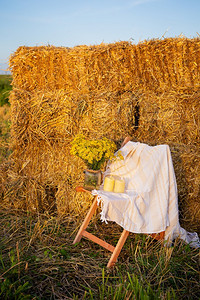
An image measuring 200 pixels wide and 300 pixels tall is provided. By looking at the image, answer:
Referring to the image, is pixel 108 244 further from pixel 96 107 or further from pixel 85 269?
pixel 96 107

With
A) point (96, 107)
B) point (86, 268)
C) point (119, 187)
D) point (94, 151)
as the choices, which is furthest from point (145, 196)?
point (96, 107)

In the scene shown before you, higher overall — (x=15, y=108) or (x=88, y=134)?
(x=15, y=108)

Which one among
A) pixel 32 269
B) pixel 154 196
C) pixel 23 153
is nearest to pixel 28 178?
pixel 23 153

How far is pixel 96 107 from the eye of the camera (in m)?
4.20

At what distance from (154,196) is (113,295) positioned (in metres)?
1.17

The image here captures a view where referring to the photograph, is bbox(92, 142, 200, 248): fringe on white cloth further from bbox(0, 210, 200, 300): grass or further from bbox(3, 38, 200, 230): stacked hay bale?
bbox(3, 38, 200, 230): stacked hay bale

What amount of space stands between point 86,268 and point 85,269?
38 millimetres

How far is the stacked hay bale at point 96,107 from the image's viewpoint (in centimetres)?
403

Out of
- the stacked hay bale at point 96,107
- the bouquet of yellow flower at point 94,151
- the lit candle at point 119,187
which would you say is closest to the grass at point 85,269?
the lit candle at point 119,187

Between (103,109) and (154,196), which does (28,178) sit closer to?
(103,109)

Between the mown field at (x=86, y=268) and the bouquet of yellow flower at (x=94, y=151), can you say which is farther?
the bouquet of yellow flower at (x=94, y=151)

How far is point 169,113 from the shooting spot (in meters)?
4.09

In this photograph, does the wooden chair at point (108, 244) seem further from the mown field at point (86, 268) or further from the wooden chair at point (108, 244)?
the mown field at point (86, 268)

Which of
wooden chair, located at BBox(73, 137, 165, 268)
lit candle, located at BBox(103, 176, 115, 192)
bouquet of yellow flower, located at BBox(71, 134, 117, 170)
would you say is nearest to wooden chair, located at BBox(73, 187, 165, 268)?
wooden chair, located at BBox(73, 137, 165, 268)
